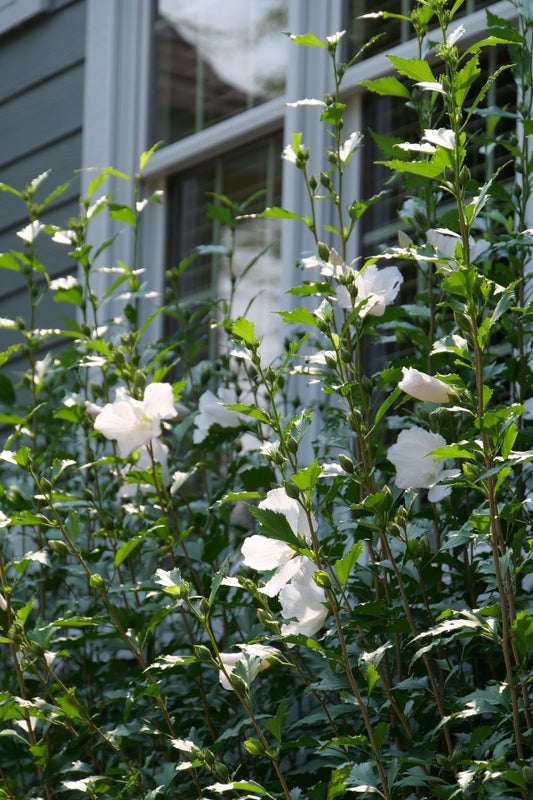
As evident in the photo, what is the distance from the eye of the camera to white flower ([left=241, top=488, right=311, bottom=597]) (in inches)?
64.6

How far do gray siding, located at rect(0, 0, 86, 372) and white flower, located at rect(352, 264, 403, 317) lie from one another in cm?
204

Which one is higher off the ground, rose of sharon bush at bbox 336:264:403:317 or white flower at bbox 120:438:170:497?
rose of sharon bush at bbox 336:264:403:317

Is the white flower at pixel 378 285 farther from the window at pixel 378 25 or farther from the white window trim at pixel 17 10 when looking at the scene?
the white window trim at pixel 17 10

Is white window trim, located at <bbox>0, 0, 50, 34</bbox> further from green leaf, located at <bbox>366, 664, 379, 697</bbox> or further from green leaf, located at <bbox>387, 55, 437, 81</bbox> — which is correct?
green leaf, located at <bbox>366, 664, 379, 697</bbox>

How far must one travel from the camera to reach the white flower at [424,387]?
1576 millimetres

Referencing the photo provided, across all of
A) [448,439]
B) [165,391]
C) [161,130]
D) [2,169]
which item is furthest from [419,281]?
[2,169]

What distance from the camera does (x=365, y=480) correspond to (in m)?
1.73

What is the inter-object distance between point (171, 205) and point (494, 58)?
117 centimetres

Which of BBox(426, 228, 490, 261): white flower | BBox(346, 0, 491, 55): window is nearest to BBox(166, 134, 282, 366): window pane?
BBox(346, 0, 491, 55): window

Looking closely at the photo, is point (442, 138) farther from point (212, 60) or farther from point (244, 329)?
point (212, 60)

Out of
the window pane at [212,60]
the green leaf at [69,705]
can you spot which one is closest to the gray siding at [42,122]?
the window pane at [212,60]

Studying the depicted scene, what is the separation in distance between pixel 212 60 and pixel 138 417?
184 centimetres

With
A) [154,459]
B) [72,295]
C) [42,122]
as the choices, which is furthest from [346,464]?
[42,122]

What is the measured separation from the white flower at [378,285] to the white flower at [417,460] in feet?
0.68
